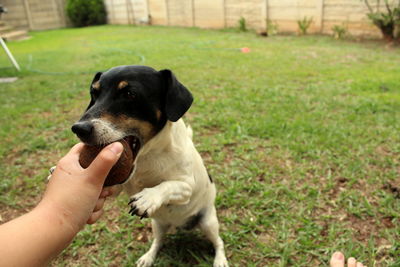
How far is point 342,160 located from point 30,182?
3.08 m

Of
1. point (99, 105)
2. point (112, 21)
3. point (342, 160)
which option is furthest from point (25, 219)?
point (112, 21)

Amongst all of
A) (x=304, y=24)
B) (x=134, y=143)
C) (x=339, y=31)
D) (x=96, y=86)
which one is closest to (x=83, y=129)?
(x=134, y=143)

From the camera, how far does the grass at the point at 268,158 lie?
2.38 m

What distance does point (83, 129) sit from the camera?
151 cm

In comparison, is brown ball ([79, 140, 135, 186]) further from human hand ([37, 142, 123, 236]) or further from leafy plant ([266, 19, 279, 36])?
leafy plant ([266, 19, 279, 36])

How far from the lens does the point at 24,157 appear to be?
3.64 metres

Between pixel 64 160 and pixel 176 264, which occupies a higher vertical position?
pixel 64 160

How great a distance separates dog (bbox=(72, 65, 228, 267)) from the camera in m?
1.67

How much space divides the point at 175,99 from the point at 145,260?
1186 millimetres

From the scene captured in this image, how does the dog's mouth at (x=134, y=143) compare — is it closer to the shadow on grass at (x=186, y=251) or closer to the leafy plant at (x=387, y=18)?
the shadow on grass at (x=186, y=251)

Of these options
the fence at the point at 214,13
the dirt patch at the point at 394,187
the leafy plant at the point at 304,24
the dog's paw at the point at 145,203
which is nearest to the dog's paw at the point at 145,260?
the dog's paw at the point at 145,203

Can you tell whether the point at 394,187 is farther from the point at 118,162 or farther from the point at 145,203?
the point at 118,162

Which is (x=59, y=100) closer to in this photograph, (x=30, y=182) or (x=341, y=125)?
(x=30, y=182)

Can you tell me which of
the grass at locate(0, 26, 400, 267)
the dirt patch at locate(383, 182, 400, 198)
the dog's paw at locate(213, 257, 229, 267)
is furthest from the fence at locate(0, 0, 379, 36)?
the dog's paw at locate(213, 257, 229, 267)
